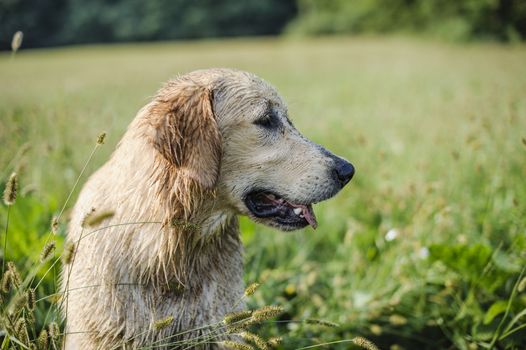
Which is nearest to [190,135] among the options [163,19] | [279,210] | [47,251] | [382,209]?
Result: [279,210]

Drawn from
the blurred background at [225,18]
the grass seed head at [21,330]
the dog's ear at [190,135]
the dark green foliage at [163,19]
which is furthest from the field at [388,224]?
the dark green foliage at [163,19]

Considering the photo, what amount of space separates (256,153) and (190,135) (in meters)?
0.41

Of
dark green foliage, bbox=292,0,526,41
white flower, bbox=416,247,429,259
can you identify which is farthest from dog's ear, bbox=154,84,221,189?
dark green foliage, bbox=292,0,526,41

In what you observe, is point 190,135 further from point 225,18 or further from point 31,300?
point 225,18

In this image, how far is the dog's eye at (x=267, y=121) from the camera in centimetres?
257

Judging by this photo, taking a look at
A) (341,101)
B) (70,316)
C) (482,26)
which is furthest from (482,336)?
(482,26)

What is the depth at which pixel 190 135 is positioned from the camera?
7.29 feet

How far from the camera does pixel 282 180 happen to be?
2.51 m

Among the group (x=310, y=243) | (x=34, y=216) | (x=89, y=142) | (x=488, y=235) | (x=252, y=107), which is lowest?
(x=310, y=243)

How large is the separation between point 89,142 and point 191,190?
7.67ft

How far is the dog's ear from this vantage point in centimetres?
215

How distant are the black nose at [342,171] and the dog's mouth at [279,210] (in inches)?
9.4

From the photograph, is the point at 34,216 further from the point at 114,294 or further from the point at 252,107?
the point at 252,107

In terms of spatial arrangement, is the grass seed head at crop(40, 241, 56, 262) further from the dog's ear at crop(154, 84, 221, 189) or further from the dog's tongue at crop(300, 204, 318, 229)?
the dog's tongue at crop(300, 204, 318, 229)
